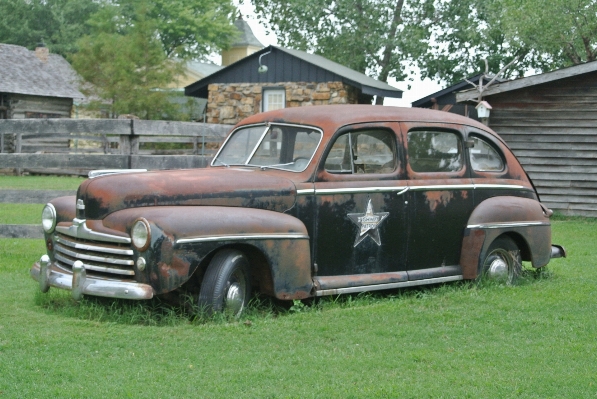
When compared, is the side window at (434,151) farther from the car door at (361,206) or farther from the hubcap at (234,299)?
the hubcap at (234,299)

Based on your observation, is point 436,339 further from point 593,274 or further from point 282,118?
point 593,274

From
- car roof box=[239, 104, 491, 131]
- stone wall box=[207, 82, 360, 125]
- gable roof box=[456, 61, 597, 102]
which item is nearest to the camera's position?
car roof box=[239, 104, 491, 131]

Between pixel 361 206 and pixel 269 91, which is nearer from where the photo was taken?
pixel 361 206

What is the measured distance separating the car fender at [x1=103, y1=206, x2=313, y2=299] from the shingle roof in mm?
27491

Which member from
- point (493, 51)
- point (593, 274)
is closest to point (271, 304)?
point (593, 274)

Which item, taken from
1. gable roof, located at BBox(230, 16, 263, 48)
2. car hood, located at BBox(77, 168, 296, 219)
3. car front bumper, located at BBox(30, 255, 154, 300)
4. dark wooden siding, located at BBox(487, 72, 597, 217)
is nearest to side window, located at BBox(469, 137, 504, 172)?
car hood, located at BBox(77, 168, 296, 219)

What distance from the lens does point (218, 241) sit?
6414 millimetres

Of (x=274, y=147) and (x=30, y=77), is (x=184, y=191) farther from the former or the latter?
(x=30, y=77)

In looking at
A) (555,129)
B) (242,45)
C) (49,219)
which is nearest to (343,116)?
(49,219)

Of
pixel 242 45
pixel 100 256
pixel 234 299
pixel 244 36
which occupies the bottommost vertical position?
pixel 234 299

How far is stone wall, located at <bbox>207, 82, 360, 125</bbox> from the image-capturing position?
85.0 ft

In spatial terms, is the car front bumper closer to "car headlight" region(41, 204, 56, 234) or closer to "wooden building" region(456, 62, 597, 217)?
"car headlight" region(41, 204, 56, 234)

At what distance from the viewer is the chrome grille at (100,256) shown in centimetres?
636

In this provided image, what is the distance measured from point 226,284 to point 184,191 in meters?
0.78
